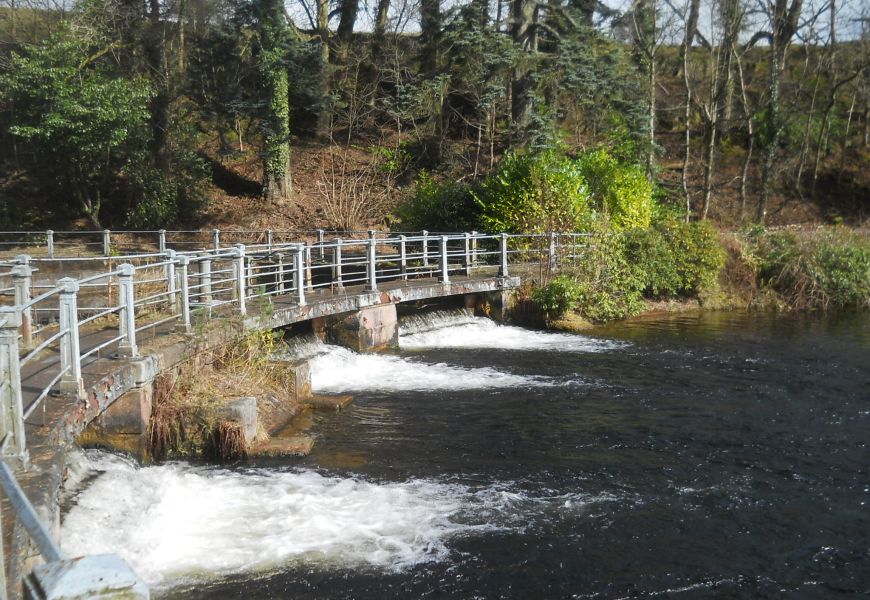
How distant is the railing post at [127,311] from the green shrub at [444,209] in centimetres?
1541

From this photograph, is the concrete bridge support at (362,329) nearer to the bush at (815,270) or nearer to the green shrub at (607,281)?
the green shrub at (607,281)

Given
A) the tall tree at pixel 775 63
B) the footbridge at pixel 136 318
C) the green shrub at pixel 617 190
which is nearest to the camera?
the footbridge at pixel 136 318

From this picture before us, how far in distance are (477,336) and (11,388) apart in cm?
1281

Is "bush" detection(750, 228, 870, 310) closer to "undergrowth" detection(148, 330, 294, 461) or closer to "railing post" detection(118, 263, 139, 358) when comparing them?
"undergrowth" detection(148, 330, 294, 461)

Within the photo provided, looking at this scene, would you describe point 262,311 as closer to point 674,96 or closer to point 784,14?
point 784,14

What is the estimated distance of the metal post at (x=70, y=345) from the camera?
22.1 feet

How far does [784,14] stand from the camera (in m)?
33.8

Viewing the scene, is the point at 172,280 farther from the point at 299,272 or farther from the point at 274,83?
the point at 274,83

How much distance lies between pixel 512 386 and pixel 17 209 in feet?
76.2

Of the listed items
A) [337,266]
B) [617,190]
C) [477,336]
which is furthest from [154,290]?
[617,190]

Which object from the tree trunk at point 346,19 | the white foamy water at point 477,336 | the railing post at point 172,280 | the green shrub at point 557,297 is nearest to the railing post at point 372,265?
the white foamy water at point 477,336

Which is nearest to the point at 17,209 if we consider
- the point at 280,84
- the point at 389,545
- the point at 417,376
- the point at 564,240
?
the point at 280,84

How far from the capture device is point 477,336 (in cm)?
1744

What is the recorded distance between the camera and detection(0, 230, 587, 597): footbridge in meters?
5.38
